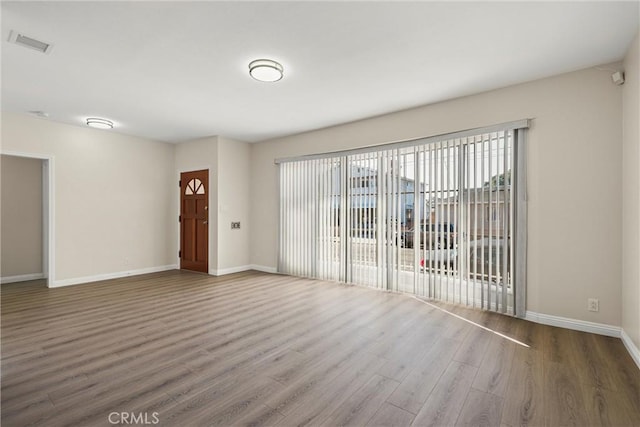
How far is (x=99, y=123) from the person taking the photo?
499 centimetres

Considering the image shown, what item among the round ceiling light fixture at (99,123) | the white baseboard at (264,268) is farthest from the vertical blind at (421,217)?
the round ceiling light fixture at (99,123)

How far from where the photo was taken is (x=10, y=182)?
5.57 meters

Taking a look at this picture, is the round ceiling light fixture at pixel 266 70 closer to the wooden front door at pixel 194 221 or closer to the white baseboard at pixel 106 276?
the wooden front door at pixel 194 221

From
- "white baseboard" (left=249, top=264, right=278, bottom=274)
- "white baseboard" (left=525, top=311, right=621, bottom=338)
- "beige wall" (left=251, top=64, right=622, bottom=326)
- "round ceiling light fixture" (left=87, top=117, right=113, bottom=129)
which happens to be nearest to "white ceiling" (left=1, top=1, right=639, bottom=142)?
"beige wall" (left=251, top=64, right=622, bottom=326)

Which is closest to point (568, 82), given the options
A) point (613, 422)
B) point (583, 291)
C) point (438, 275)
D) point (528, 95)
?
point (528, 95)

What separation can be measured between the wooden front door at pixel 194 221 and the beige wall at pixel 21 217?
103 inches

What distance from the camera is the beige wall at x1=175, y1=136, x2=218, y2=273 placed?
606 cm

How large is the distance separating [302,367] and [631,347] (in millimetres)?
2893

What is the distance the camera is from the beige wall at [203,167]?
6055 millimetres

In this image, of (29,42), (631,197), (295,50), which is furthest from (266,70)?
(631,197)

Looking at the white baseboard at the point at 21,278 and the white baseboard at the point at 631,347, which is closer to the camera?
the white baseboard at the point at 631,347

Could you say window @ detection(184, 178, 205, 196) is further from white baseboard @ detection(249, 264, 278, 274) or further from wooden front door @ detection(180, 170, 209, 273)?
white baseboard @ detection(249, 264, 278, 274)

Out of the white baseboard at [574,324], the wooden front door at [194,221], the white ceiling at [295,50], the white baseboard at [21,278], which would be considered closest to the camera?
the white ceiling at [295,50]

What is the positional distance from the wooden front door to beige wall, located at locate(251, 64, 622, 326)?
16.6 ft
